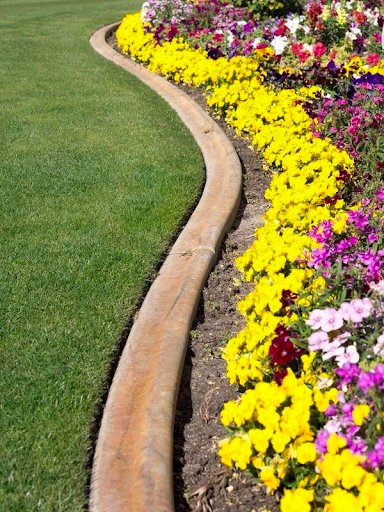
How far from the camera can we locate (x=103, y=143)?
6.35 metres

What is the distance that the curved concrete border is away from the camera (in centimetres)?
255

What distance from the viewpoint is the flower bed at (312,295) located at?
2424 millimetres

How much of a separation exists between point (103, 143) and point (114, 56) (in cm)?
458

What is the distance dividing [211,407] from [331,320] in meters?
0.66

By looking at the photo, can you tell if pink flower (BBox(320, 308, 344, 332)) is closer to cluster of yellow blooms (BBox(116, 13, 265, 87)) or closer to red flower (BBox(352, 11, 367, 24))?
cluster of yellow blooms (BBox(116, 13, 265, 87))

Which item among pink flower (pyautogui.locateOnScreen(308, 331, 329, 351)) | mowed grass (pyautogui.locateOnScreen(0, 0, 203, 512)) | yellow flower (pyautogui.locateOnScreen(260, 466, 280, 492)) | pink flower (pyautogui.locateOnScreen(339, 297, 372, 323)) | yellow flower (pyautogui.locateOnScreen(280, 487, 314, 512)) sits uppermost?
pink flower (pyautogui.locateOnScreen(339, 297, 372, 323))

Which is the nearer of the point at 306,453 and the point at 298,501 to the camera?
the point at 298,501

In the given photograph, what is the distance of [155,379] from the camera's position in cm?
310

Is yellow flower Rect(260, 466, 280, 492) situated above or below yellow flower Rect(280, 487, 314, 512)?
below

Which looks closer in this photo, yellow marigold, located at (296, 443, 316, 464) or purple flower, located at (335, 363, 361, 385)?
yellow marigold, located at (296, 443, 316, 464)

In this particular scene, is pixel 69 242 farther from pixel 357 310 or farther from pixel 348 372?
pixel 348 372

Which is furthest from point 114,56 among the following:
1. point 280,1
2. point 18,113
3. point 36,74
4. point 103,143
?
point 103,143

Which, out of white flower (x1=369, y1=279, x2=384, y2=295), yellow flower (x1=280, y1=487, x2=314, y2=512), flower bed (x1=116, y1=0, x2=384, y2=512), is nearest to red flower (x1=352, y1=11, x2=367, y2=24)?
flower bed (x1=116, y1=0, x2=384, y2=512)

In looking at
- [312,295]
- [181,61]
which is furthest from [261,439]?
[181,61]
